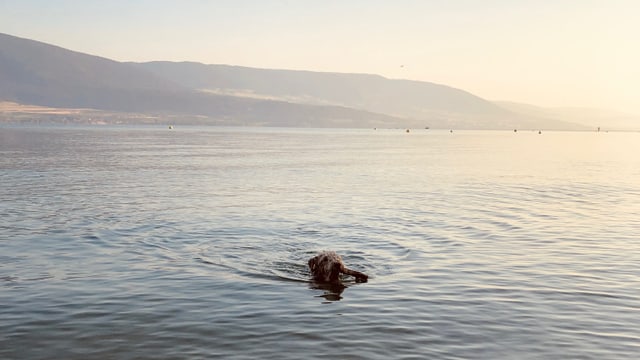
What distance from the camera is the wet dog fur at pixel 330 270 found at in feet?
79.7

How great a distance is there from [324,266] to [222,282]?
12.2 feet

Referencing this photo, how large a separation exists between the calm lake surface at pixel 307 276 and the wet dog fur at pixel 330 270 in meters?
0.42

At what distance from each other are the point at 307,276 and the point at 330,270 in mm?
1426

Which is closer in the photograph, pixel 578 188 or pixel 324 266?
pixel 324 266

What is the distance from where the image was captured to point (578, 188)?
6462cm

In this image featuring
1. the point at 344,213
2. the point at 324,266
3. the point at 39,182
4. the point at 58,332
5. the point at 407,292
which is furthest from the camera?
the point at 39,182

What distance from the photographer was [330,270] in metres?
24.3

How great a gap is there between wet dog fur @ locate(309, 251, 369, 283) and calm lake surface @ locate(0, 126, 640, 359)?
42 cm

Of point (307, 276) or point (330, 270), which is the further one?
point (307, 276)

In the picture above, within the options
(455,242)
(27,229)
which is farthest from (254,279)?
(27,229)

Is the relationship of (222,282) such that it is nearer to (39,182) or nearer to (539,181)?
(39,182)

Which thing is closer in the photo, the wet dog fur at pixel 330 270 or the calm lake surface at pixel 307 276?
the calm lake surface at pixel 307 276

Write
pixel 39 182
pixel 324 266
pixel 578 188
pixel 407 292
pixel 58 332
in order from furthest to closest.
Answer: pixel 578 188, pixel 39 182, pixel 324 266, pixel 407 292, pixel 58 332

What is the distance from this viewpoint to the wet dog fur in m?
24.3
